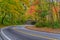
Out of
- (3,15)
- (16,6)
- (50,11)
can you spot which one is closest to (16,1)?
(16,6)

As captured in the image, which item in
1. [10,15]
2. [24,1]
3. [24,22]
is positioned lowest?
[24,22]

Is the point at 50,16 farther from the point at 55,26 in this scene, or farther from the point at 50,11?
the point at 55,26

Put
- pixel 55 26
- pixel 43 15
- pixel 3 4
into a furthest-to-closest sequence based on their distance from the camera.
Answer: pixel 3 4 → pixel 43 15 → pixel 55 26

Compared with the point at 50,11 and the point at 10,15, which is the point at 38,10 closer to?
the point at 50,11

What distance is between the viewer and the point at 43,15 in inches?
1889

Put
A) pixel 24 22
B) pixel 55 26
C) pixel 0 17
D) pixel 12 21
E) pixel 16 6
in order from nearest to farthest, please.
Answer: pixel 55 26, pixel 16 6, pixel 0 17, pixel 12 21, pixel 24 22

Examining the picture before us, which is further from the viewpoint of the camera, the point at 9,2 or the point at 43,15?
the point at 9,2

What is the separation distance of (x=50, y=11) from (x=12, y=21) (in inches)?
1464

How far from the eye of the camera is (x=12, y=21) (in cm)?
8038

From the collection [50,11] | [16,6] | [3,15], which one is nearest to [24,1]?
[16,6]

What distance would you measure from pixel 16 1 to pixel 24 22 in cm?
2708

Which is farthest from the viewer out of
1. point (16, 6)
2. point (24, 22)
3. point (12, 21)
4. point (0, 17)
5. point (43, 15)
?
point (24, 22)

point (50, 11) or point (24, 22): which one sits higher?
point (50, 11)

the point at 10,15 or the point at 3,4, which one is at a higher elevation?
the point at 3,4
